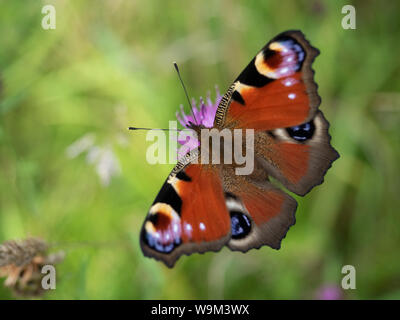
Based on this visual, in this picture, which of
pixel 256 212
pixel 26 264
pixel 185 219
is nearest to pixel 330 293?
pixel 256 212

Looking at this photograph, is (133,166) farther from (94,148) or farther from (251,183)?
(251,183)

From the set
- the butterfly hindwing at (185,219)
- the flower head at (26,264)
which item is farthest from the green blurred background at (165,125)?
the butterfly hindwing at (185,219)

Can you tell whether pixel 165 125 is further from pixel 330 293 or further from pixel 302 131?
pixel 330 293

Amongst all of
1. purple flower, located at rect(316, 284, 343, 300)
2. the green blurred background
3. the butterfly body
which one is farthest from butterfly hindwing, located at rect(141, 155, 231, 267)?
purple flower, located at rect(316, 284, 343, 300)

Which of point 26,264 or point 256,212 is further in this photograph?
point 26,264

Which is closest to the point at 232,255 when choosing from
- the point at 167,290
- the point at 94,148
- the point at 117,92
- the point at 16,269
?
the point at 167,290
